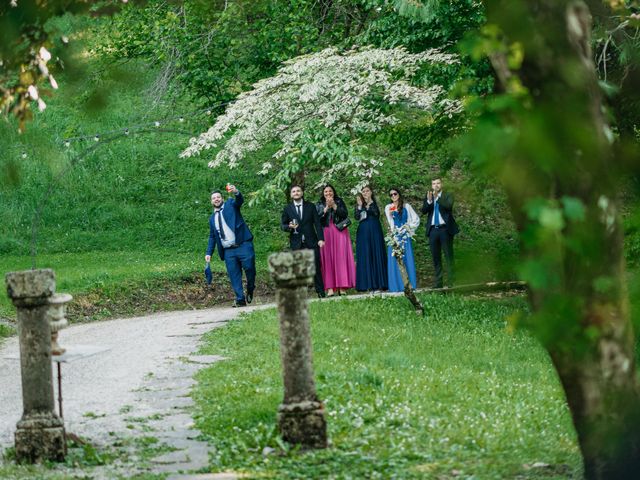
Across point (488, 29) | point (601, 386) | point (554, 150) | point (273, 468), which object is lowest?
point (273, 468)

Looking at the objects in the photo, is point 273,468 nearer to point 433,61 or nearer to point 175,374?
point 175,374

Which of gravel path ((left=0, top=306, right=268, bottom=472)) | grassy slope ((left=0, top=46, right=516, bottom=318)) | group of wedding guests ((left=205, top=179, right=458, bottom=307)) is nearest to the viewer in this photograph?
gravel path ((left=0, top=306, right=268, bottom=472))

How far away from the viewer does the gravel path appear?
29.4ft

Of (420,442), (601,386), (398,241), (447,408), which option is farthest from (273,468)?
(398,241)

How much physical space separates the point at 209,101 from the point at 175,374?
1430cm

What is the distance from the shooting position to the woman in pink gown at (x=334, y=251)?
2092 centimetres

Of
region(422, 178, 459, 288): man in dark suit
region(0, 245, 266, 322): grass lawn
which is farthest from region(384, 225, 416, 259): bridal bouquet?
region(0, 245, 266, 322): grass lawn

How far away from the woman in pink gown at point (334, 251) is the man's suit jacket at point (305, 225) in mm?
708

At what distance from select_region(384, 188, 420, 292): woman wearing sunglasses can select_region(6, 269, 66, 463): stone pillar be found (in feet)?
32.2

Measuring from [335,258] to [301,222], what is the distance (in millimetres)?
1284

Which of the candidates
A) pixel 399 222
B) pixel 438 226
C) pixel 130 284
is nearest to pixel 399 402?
pixel 399 222

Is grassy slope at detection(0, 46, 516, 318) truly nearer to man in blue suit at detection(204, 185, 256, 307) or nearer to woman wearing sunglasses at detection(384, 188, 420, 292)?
woman wearing sunglasses at detection(384, 188, 420, 292)

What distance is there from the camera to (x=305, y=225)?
20062mm

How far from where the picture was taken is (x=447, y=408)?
31.7 ft
